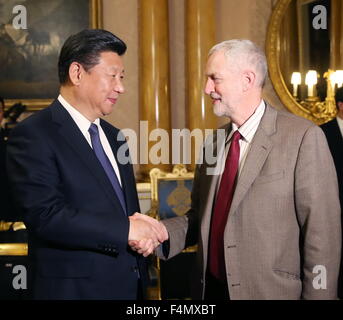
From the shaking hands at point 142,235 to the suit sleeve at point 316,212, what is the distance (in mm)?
579

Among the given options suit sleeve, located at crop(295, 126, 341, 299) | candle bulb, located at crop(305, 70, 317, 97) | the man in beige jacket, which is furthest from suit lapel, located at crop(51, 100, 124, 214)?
candle bulb, located at crop(305, 70, 317, 97)

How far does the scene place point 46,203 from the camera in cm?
174

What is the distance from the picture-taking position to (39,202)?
5.72ft

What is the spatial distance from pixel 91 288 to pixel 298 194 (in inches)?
31.8

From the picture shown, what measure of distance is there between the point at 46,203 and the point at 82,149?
23cm

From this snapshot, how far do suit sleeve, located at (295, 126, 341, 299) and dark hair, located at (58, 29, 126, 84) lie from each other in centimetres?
82

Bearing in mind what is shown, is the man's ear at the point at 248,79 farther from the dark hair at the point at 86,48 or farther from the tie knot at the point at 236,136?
the dark hair at the point at 86,48

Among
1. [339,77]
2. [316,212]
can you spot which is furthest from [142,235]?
[339,77]

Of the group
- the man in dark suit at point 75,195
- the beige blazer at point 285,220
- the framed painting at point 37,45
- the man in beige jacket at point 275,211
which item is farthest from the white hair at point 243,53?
the framed painting at point 37,45

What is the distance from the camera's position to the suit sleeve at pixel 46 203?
174 cm

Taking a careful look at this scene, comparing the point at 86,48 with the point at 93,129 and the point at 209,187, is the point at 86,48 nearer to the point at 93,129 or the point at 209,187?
the point at 93,129

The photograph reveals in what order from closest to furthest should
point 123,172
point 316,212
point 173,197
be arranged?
point 316,212, point 123,172, point 173,197

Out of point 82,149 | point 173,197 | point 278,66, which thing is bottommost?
point 173,197

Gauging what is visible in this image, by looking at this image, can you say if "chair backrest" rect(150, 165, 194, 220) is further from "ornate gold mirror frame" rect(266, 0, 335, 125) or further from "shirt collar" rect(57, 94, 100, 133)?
"shirt collar" rect(57, 94, 100, 133)
